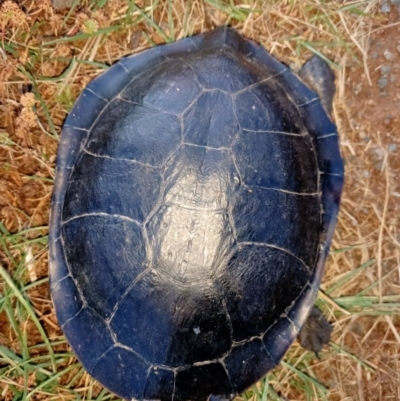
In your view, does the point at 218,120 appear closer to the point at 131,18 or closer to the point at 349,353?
the point at 131,18

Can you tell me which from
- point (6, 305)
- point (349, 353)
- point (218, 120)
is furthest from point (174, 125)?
point (349, 353)

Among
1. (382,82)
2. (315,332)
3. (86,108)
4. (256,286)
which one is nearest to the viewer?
(256,286)

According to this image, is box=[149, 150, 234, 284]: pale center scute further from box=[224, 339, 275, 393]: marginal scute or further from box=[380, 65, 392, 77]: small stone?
box=[380, 65, 392, 77]: small stone

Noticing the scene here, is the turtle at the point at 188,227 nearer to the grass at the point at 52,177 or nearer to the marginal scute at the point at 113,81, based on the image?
the marginal scute at the point at 113,81

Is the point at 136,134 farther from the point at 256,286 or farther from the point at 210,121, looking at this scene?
the point at 256,286

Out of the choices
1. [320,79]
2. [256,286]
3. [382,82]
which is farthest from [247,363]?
[382,82]

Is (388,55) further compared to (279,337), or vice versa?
(388,55)
